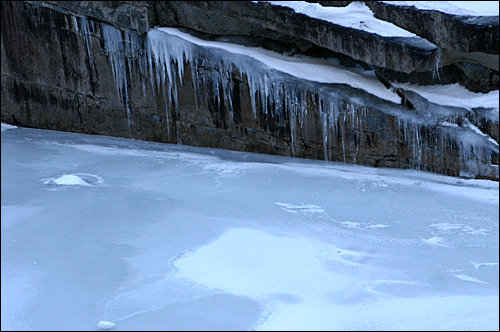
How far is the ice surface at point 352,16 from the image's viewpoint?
5.73 metres

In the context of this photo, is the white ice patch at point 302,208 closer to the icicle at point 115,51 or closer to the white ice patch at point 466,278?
the white ice patch at point 466,278

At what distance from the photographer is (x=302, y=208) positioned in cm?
423

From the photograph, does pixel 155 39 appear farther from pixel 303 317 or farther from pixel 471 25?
pixel 303 317

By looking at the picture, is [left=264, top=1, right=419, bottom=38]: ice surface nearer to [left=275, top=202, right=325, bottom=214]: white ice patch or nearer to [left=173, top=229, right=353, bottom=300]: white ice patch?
[left=275, top=202, right=325, bottom=214]: white ice patch

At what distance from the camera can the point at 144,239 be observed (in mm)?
3434

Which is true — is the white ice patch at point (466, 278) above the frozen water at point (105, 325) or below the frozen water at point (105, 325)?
below

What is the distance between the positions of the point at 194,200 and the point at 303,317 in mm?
2126

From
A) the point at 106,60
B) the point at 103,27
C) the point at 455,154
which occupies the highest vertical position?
the point at 103,27

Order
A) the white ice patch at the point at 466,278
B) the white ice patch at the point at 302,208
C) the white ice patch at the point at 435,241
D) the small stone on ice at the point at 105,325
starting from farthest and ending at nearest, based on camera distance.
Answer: the white ice patch at the point at 302,208 → the white ice patch at the point at 435,241 → the white ice patch at the point at 466,278 → the small stone on ice at the point at 105,325

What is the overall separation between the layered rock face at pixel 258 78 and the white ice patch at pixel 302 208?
2038 millimetres

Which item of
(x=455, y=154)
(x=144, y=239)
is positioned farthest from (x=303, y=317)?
(x=455, y=154)

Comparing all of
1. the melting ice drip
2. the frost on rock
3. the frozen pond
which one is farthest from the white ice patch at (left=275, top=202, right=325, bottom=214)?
the melting ice drip

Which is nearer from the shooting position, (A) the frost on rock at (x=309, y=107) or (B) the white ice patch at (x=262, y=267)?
(B) the white ice patch at (x=262, y=267)

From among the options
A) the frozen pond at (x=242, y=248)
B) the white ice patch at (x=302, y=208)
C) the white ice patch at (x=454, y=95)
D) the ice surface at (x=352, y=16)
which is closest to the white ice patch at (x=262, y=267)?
the frozen pond at (x=242, y=248)
